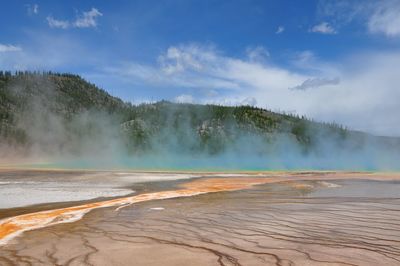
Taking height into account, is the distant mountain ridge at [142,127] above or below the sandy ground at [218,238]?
above

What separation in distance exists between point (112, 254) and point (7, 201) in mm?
11012

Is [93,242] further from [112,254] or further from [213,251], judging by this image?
[213,251]

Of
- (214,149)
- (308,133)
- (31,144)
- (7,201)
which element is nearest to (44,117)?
(31,144)

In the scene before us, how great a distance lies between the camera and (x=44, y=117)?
134250mm

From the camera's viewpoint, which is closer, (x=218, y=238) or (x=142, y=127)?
(x=218, y=238)

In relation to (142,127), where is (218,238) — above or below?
below

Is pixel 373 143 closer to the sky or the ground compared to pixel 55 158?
closer to the sky

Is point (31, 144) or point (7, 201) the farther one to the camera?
point (31, 144)

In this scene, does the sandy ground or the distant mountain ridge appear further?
the distant mountain ridge

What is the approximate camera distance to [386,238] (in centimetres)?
854

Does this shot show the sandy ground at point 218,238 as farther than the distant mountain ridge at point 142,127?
No

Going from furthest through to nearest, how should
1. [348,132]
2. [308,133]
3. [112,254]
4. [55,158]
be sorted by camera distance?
[348,132], [308,133], [55,158], [112,254]

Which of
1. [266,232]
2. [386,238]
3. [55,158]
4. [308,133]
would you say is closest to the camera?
[386,238]

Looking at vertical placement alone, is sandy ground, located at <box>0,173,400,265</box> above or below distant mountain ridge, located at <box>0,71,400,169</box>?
below
